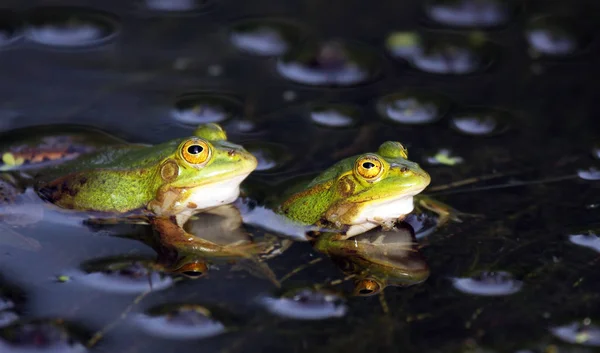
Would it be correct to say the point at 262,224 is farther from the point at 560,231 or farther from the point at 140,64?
the point at 140,64

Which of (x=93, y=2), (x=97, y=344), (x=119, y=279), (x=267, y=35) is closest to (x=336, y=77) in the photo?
(x=267, y=35)

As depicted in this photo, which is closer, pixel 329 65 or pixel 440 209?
pixel 440 209

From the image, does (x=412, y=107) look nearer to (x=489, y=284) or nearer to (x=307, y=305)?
(x=489, y=284)

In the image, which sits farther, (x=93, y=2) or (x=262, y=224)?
(x=93, y=2)

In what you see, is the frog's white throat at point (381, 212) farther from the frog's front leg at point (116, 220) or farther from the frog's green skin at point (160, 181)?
the frog's front leg at point (116, 220)

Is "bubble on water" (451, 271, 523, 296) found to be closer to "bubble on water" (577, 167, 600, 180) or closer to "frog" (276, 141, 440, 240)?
"frog" (276, 141, 440, 240)

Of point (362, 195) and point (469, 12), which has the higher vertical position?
point (469, 12)

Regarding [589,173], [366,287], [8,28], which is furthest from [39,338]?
[8,28]
